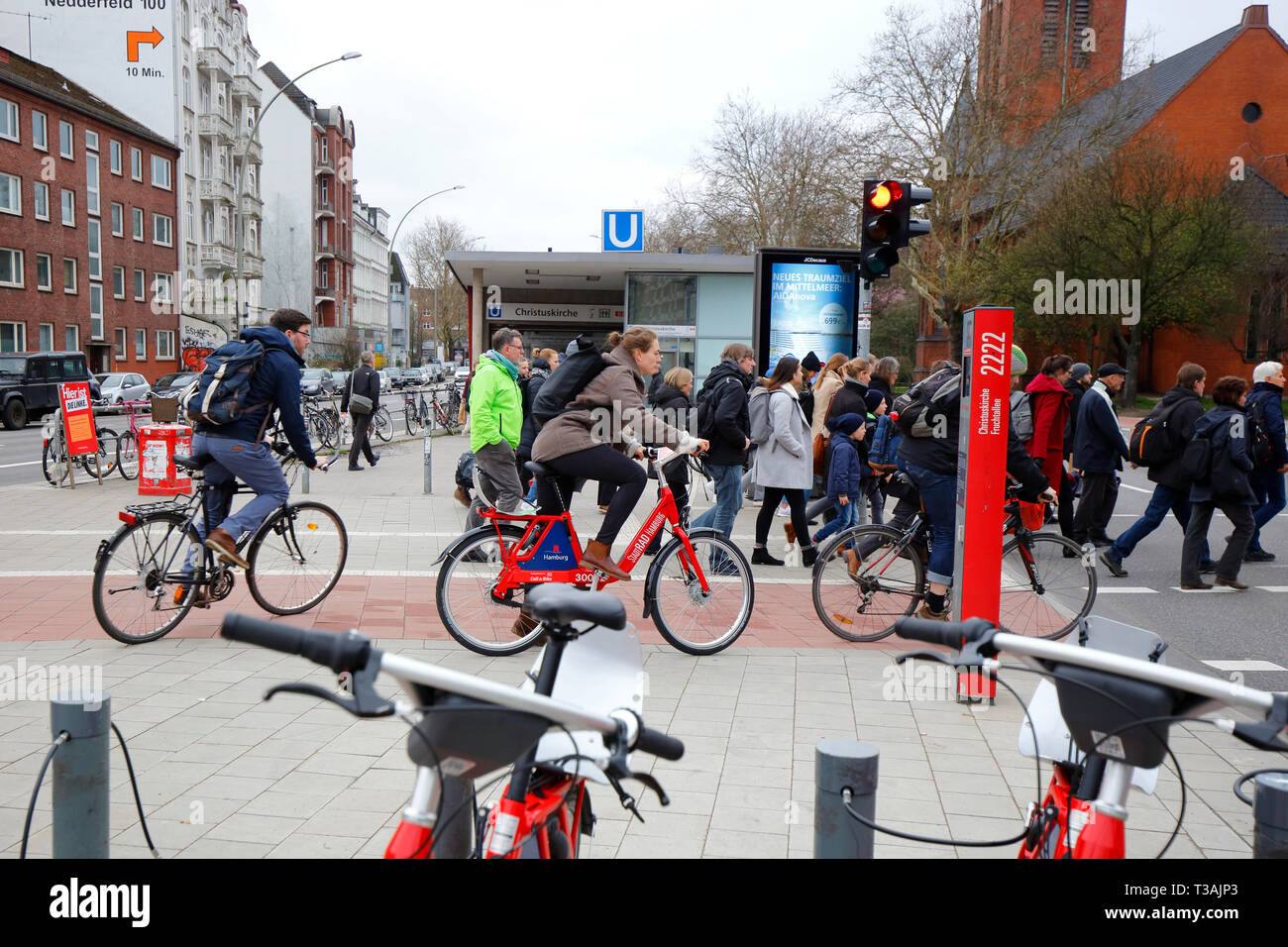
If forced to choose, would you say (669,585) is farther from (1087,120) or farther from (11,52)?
(11,52)

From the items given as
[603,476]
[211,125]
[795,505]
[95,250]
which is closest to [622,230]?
[795,505]

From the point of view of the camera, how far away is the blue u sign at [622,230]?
23.2 m

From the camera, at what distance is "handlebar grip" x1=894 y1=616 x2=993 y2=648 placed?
2148mm

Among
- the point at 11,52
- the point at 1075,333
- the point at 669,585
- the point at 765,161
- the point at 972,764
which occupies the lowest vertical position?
the point at 972,764

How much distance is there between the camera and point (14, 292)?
40.6 metres

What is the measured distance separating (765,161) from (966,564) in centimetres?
4158

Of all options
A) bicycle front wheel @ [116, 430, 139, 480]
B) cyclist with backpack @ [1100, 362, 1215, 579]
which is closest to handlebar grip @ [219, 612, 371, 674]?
cyclist with backpack @ [1100, 362, 1215, 579]

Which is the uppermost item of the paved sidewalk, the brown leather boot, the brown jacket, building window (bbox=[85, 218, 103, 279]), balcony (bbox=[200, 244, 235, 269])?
balcony (bbox=[200, 244, 235, 269])

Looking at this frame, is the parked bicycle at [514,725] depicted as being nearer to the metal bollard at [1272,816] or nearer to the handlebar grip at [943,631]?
the handlebar grip at [943,631]

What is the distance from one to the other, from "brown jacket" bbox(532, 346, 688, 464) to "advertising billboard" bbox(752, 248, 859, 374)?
7.39m

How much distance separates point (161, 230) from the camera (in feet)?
172

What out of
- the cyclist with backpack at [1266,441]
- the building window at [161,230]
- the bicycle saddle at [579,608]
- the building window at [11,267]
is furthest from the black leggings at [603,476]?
the building window at [161,230]

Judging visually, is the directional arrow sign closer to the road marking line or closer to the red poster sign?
the red poster sign
